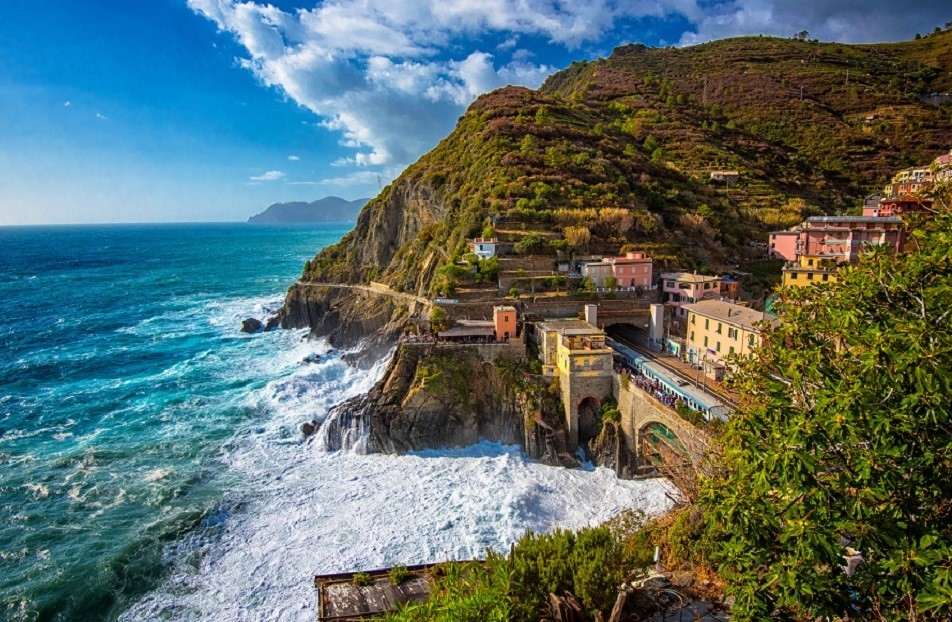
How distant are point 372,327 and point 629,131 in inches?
2329

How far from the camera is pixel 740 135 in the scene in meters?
88.0

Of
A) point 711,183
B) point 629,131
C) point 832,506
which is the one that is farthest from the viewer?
point 629,131

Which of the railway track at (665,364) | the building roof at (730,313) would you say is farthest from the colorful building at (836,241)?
the railway track at (665,364)

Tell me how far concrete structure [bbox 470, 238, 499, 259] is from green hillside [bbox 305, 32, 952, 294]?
204 centimetres

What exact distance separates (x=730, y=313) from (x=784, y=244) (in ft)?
88.6

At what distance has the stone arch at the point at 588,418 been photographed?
33.2 meters

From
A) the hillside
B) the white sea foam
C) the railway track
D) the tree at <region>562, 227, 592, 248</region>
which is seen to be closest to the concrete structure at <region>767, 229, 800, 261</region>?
the hillside

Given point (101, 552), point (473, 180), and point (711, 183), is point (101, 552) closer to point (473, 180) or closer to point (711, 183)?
point (473, 180)

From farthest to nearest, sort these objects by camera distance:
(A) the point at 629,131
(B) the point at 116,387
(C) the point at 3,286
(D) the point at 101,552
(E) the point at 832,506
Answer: (C) the point at 3,286, (A) the point at 629,131, (B) the point at 116,387, (D) the point at 101,552, (E) the point at 832,506

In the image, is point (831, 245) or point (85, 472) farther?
point (831, 245)

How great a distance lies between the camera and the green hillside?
177ft

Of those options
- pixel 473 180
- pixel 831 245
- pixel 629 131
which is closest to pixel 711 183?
pixel 629 131

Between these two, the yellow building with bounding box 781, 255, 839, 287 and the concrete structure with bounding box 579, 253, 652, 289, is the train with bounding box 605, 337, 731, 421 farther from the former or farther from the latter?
the yellow building with bounding box 781, 255, 839, 287

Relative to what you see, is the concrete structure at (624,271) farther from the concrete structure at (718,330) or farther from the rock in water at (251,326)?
the rock in water at (251,326)
